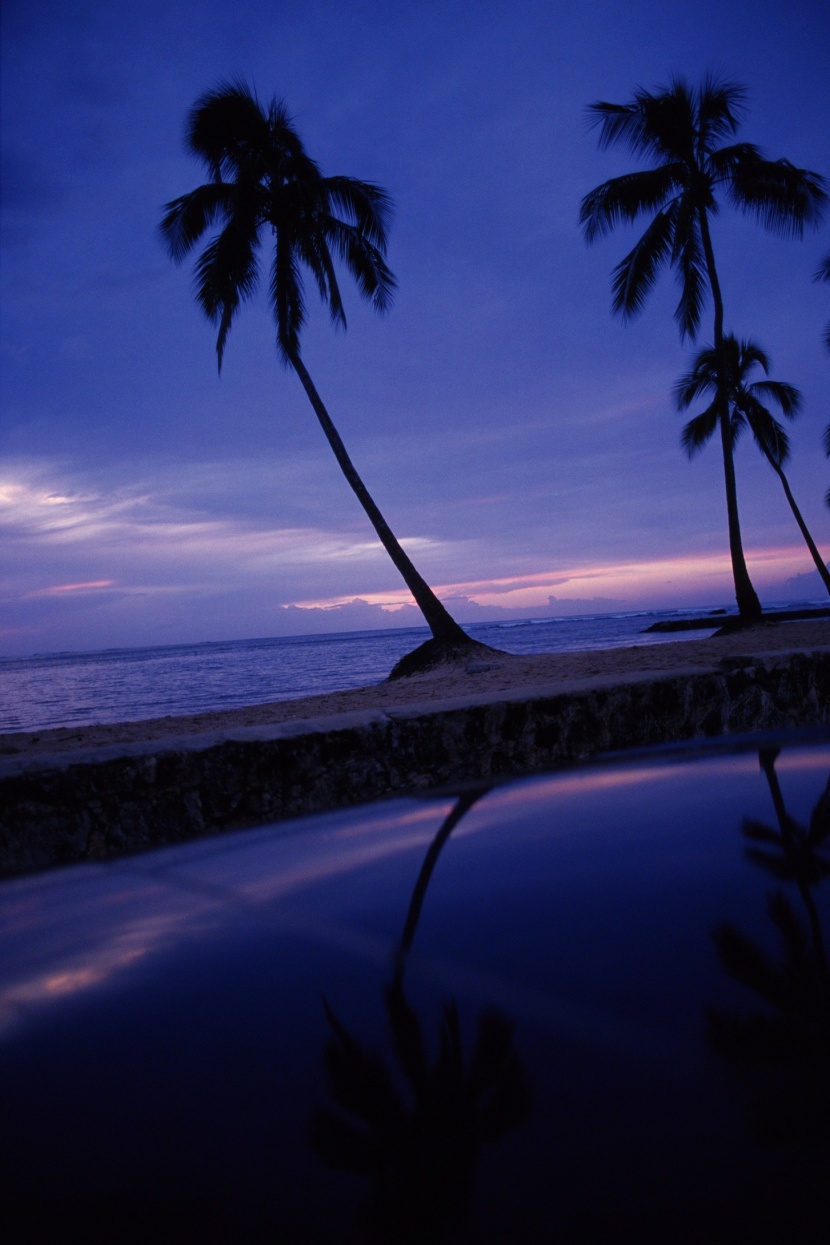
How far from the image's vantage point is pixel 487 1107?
0.66 metres

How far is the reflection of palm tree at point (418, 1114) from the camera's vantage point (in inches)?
22.3

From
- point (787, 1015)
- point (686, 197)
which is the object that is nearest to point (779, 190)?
point (686, 197)

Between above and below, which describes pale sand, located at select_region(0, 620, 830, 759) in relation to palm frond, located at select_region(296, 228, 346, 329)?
below

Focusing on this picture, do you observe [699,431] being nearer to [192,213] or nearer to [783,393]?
[783,393]

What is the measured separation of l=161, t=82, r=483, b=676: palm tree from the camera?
950cm

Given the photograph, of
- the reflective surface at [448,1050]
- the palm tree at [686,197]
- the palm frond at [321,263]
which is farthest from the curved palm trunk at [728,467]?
the reflective surface at [448,1050]

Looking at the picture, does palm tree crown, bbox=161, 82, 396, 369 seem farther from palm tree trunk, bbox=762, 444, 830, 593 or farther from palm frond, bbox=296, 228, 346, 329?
palm tree trunk, bbox=762, 444, 830, 593

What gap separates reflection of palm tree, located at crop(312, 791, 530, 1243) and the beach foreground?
137 cm

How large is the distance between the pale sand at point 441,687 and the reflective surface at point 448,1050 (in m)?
2.64

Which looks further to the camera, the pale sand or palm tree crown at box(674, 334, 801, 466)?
palm tree crown at box(674, 334, 801, 466)

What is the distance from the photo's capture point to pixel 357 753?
2.29 m

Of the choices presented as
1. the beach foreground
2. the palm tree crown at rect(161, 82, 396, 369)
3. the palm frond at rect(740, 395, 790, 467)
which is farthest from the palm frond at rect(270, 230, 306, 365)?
the palm frond at rect(740, 395, 790, 467)

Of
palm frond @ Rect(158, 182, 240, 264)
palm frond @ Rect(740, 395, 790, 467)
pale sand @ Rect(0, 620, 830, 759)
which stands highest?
palm frond @ Rect(158, 182, 240, 264)

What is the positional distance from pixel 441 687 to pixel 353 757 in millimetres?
4745
